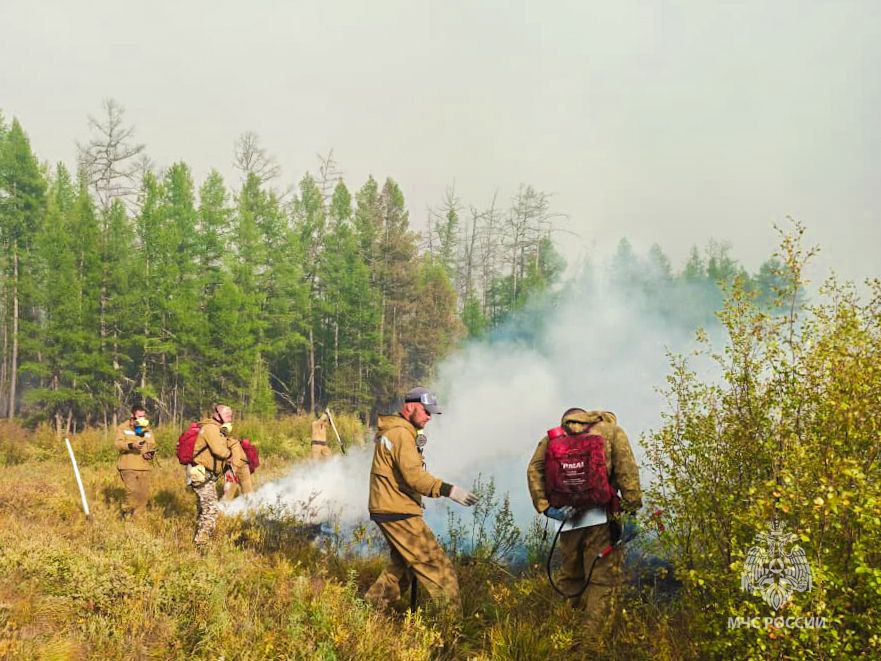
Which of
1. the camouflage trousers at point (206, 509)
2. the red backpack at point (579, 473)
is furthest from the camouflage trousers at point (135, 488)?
the red backpack at point (579, 473)

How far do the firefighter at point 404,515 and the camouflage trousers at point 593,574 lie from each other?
3.05 ft

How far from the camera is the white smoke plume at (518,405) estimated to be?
10.6 m

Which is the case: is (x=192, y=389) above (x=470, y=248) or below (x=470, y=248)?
below

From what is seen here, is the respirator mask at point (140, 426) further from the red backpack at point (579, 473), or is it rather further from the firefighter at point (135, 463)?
the red backpack at point (579, 473)

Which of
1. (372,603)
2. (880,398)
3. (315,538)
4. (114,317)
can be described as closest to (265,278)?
(114,317)

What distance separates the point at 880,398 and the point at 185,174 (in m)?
34.4

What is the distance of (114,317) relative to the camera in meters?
27.1

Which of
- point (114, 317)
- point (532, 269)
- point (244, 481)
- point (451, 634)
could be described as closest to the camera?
point (451, 634)

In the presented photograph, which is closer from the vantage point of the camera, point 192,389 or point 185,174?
point 192,389

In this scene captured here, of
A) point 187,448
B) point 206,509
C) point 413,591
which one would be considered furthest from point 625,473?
point 187,448

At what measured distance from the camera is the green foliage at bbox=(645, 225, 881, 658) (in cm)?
297

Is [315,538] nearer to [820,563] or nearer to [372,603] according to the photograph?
[372,603]

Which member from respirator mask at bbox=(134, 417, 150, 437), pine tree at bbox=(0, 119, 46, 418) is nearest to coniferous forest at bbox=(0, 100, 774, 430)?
pine tree at bbox=(0, 119, 46, 418)
